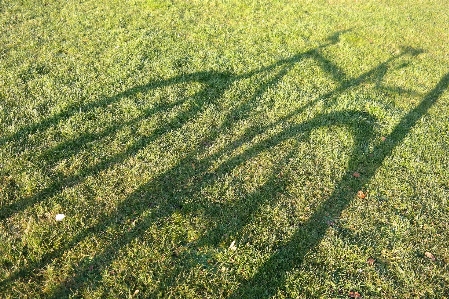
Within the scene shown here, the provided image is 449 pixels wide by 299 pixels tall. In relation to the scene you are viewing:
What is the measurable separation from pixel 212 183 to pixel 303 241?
1.32 m

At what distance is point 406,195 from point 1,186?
5043 mm

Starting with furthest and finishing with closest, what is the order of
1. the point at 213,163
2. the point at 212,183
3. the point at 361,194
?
the point at 213,163 < the point at 361,194 < the point at 212,183

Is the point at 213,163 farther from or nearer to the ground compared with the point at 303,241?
farther from the ground

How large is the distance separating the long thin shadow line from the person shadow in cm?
1

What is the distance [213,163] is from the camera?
520 centimetres

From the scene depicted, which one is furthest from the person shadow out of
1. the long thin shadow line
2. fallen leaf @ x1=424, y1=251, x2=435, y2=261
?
fallen leaf @ x1=424, y1=251, x2=435, y2=261

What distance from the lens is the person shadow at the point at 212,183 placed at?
12.8 feet

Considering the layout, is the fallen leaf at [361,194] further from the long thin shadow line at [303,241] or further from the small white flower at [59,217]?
the small white flower at [59,217]

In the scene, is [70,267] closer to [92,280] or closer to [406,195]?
[92,280]

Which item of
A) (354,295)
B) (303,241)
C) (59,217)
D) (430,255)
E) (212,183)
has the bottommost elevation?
(430,255)

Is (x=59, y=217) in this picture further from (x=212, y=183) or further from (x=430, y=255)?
(x=430, y=255)

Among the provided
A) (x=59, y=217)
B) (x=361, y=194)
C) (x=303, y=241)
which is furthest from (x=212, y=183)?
(x=361, y=194)

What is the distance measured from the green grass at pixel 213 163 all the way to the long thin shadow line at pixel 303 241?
0.02 m

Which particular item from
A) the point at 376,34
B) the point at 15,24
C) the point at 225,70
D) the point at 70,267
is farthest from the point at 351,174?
the point at 15,24
